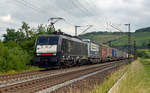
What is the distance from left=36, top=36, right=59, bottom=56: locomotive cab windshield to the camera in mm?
22348

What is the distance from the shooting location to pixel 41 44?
75.0ft

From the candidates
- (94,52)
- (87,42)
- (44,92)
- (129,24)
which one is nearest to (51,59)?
(44,92)

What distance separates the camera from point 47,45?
2277 cm

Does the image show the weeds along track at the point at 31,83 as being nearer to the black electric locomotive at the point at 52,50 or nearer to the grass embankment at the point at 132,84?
the grass embankment at the point at 132,84

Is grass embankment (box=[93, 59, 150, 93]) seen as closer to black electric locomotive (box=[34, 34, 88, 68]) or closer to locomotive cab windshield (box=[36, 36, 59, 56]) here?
black electric locomotive (box=[34, 34, 88, 68])

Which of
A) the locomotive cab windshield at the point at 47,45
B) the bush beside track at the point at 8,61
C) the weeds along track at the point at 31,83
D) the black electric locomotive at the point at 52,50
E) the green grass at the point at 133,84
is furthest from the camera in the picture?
the locomotive cab windshield at the point at 47,45

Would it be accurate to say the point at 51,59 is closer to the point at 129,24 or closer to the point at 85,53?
the point at 85,53

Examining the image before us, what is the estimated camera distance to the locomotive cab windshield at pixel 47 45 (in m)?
22.3

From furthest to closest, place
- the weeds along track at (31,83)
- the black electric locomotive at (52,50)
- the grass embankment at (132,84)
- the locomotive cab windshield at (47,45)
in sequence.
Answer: the locomotive cab windshield at (47,45)
the black electric locomotive at (52,50)
the grass embankment at (132,84)
the weeds along track at (31,83)

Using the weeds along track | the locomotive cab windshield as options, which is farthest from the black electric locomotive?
the weeds along track

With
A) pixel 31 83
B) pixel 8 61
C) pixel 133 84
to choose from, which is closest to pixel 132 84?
pixel 133 84

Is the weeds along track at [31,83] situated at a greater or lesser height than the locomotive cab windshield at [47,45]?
lesser

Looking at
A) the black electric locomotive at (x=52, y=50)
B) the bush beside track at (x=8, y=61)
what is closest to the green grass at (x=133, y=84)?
the black electric locomotive at (x=52, y=50)

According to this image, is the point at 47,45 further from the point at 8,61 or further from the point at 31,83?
the point at 31,83
